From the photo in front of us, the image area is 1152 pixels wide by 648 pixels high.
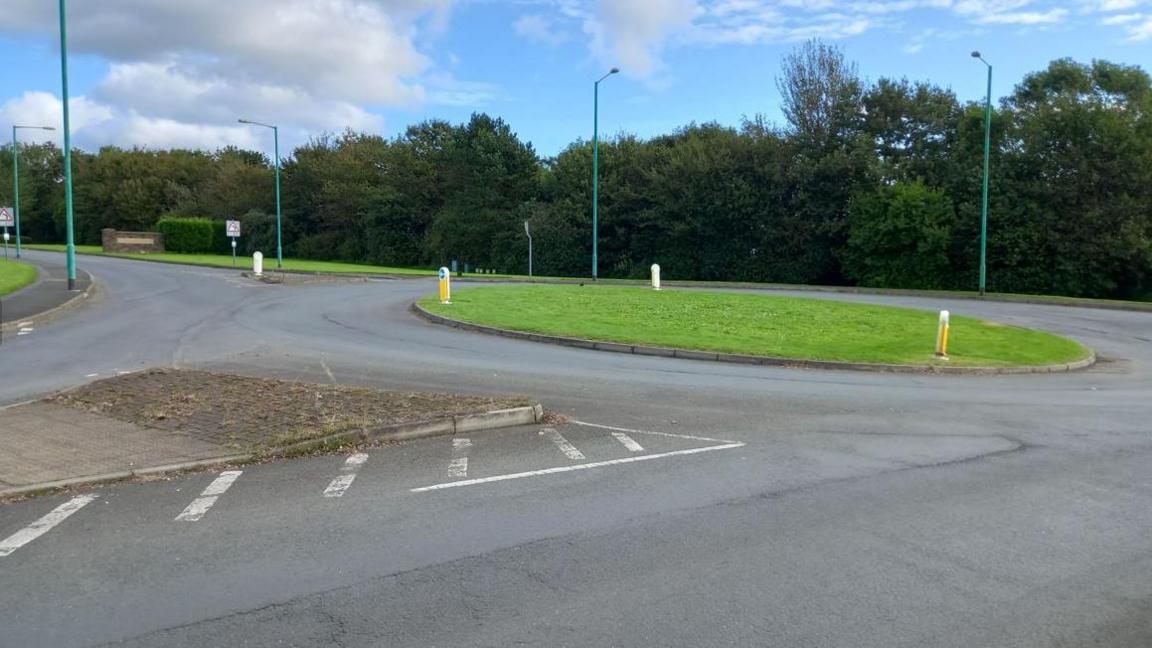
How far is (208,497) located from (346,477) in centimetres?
106

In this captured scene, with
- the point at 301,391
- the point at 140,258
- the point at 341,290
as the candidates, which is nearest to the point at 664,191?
the point at 341,290

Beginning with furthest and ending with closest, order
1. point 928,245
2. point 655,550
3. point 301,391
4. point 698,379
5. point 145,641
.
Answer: point 928,245
point 698,379
point 301,391
point 655,550
point 145,641

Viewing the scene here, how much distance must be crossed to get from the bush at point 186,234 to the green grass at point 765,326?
5151cm

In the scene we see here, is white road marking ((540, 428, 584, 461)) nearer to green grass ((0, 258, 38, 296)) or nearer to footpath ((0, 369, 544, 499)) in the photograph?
footpath ((0, 369, 544, 499))

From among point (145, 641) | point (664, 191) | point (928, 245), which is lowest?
point (145, 641)

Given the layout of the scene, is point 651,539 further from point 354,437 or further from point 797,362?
point 797,362

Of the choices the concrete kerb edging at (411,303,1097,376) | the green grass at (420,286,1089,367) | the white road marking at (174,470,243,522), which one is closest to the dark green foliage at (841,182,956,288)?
the green grass at (420,286,1089,367)

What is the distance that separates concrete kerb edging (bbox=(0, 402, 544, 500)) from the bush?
223 feet

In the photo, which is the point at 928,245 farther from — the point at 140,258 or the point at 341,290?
the point at 140,258

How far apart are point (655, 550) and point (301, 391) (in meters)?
6.19

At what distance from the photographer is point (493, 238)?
204 feet

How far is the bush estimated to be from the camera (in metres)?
68.1

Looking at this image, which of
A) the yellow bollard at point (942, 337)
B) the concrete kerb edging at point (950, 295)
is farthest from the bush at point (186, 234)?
the yellow bollard at point (942, 337)

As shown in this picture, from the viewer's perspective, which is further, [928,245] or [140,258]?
[140,258]
